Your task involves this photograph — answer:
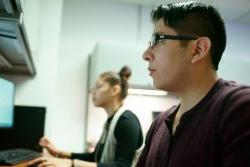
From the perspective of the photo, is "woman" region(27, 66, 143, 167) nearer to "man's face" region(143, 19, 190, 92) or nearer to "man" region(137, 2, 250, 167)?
"man" region(137, 2, 250, 167)

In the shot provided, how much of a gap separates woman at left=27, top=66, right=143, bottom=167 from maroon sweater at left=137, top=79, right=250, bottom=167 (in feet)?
2.13

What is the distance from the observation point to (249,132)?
2.59 feet

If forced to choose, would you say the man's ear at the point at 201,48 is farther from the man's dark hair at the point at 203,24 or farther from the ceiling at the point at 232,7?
the ceiling at the point at 232,7

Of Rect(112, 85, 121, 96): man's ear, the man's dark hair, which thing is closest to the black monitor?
Rect(112, 85, 121, 96): man's ear

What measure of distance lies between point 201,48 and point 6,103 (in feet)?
5.13

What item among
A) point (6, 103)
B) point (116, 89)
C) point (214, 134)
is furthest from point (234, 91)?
point (6, 103)

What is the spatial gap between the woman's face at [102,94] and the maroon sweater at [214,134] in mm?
1046

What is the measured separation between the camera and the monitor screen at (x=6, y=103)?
82.3 inches

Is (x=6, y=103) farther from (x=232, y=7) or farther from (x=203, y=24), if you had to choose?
(x=232, y=7)

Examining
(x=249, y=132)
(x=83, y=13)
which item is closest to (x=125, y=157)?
(x=249, y=132)

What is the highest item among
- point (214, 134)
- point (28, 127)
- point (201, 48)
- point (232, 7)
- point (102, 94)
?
point (232, 7)

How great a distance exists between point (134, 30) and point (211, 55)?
2.54 metres

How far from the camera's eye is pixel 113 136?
5.96ft

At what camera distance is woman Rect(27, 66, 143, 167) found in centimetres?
168
